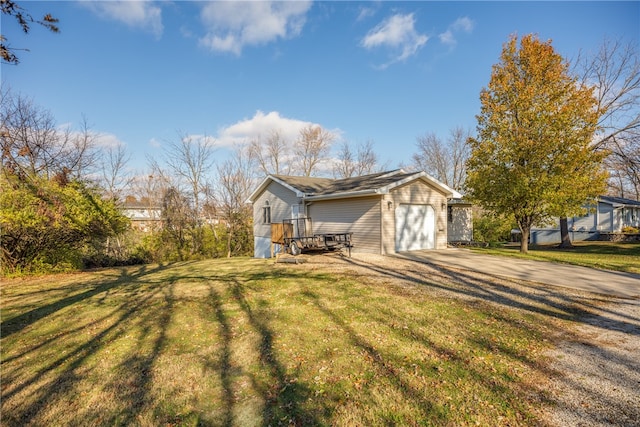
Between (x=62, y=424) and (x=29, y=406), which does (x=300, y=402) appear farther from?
(x=29, y=406)

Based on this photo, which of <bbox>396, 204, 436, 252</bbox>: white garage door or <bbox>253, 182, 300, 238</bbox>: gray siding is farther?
<bbox>253, 182, 300, 238</bbox>: gray siding

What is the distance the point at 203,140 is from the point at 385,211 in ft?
55.5

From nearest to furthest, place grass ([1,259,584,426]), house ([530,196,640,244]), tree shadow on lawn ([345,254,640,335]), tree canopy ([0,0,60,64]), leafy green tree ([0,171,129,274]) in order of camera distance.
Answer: grass ([1,259,584,426]), tree canopy ([0,0,60,64]), tree shadow on lawn ([345,254,640,335]), leafy green tree ([0,171,129,274]), house ([530,196,640,244])

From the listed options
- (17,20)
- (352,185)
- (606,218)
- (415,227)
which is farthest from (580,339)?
(606,218)

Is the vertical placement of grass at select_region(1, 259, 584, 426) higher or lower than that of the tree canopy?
lower

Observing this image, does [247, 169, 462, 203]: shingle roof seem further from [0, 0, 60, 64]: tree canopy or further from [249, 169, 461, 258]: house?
[0, 0, 60, 64]: tree canopy

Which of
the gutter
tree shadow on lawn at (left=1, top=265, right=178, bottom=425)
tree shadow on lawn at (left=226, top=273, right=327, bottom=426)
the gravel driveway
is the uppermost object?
the gutter

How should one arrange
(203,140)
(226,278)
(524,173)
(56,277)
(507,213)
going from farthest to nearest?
1. (203,140)
2. (507,213)
3. (524,173)
4. (56,277)
5. (226,278)

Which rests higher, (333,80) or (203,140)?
(333,80)

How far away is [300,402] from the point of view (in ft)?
10.1

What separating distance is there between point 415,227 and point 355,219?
2.71m

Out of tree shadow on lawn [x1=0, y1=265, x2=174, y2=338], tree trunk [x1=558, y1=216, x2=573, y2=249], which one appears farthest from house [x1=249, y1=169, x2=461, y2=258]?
tree trunk [x1=558, y1=216, x2=573, y2=249]

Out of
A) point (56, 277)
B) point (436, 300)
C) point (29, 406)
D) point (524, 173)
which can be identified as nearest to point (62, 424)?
point (29, 406)

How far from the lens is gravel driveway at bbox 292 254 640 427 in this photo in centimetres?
285
